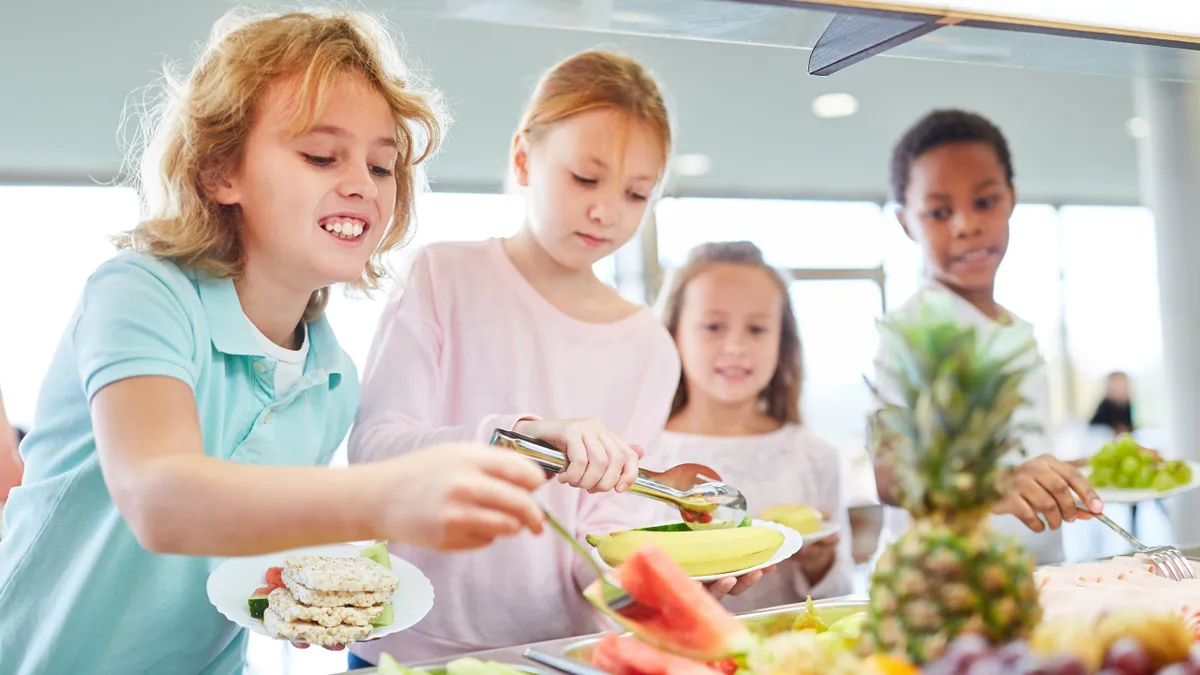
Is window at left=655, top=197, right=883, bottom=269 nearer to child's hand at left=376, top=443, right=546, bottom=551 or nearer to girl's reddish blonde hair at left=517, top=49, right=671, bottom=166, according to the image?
girl's reddish blonde hair at left=517, top=49, right=671, bottom=166

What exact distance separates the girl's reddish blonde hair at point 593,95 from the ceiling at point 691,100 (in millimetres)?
411

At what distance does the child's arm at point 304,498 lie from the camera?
881mm

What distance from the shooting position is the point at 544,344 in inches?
83.4

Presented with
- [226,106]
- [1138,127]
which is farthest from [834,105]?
[226,106]

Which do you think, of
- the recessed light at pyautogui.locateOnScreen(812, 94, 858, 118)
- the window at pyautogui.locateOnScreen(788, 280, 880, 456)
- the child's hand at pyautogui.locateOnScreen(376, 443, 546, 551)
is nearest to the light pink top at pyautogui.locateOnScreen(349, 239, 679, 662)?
the child's hand at pyautogui.locateOnScreen(376, 443, 546, 551)

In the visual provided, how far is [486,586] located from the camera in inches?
78.4

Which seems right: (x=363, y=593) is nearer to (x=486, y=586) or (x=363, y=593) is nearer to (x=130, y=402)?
(x=130, y=402)

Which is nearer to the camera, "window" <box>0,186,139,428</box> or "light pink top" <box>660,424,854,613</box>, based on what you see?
"light pink top" <box>660,424,854,613</box>

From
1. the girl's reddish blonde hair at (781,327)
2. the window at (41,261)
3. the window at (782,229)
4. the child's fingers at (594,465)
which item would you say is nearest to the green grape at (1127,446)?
the girl's reddish blonde hair at (781,327)

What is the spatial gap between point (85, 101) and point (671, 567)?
333 centimetres

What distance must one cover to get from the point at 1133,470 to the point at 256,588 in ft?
7.80

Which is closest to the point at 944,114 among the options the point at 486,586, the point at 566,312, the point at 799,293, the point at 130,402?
the point at 799,293

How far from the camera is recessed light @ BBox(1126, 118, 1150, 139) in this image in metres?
3.46

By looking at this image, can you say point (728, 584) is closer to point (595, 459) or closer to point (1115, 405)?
point (595, 459)
